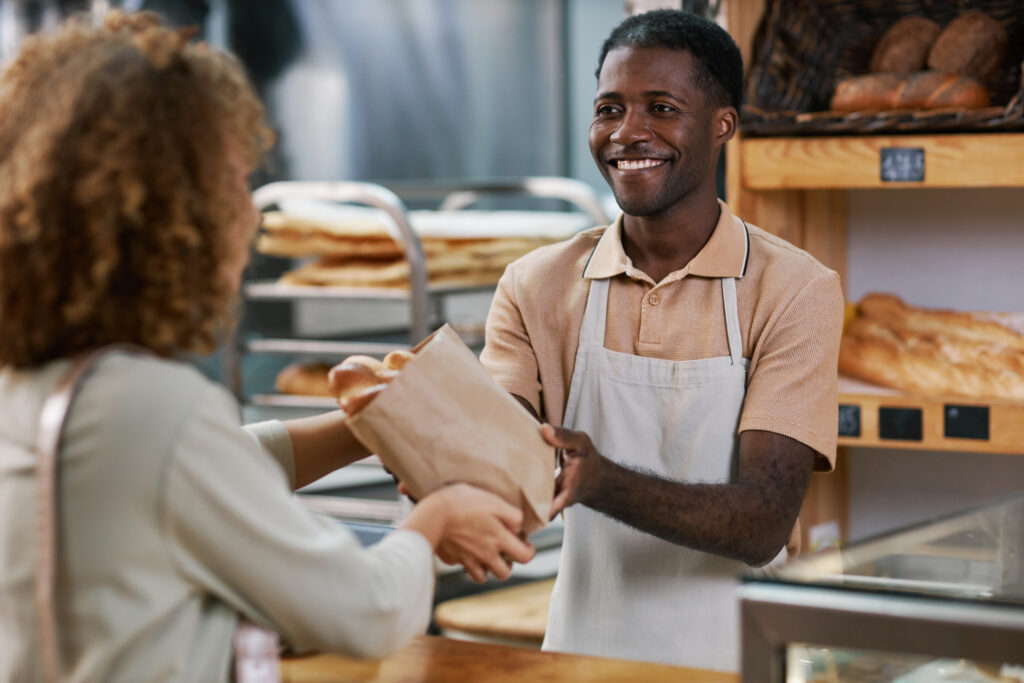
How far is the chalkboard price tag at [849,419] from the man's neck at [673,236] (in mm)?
557

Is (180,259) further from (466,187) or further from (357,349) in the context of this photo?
(466,187)

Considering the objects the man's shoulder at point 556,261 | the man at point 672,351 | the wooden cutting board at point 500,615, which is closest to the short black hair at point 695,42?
the man at point 672,351

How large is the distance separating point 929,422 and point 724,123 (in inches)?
26.9

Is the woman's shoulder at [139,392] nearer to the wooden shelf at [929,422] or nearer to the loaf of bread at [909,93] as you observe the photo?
the wooden shelf at [929,422]

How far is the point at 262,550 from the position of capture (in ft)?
3.09

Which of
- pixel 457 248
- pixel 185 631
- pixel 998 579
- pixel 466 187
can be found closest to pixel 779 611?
pixel 998 579

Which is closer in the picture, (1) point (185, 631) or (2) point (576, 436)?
(1) point (185, 631)

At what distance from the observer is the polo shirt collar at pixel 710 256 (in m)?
1.65

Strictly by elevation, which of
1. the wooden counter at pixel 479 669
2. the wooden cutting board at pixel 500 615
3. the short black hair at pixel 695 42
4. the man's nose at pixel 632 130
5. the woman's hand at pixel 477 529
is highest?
the short black hair at pixel 695 42

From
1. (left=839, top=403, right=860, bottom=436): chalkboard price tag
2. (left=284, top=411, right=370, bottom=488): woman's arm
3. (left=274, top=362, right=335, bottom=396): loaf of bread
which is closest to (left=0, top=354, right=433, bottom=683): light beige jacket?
(left=284, top=411, right=370, bottom=488): woman's arm

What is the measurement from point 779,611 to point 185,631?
19.7 inches

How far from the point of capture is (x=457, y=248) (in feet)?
10.7

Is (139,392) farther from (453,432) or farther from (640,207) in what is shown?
(640,207)

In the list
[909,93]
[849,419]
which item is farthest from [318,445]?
[909,93]
